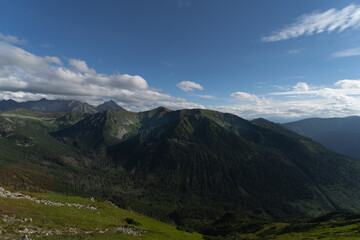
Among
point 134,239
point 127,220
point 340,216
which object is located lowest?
point 340,216

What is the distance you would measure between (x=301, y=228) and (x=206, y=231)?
11322cm

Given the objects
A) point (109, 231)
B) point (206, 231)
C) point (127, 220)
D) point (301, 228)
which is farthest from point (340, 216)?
point (109, 231)

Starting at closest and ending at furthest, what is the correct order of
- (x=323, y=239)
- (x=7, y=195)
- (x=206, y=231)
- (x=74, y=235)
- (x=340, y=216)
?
(x=74, y=235) → (x=7, y=195) → (x=323, y=239) → (x=340, y=216) → (x=206, y=231)

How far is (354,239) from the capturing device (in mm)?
57188

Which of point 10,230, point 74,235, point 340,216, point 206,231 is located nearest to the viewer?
point 10,230

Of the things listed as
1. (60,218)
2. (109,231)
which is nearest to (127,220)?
(109,231)

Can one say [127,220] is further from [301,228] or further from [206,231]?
[206,231]

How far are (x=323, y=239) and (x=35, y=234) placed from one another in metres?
90.0

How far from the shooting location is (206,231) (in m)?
195

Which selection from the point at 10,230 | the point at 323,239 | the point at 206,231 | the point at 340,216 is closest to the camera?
the point at 10,230

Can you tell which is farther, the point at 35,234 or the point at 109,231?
the point at 109,231

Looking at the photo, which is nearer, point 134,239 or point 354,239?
point 134,239

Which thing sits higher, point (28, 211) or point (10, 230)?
point (10, 230)

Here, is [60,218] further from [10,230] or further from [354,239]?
[354,239]
